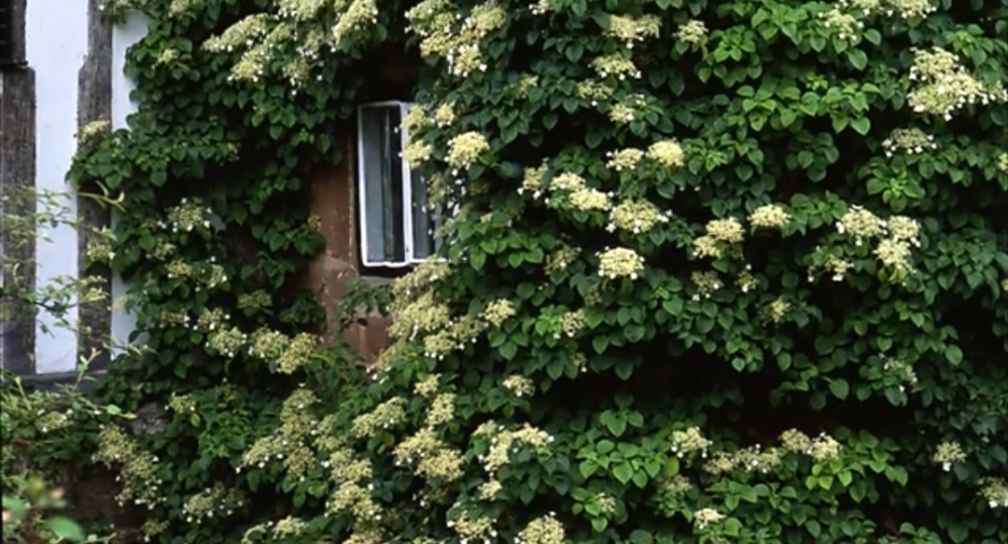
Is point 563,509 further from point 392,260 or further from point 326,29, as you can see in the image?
point 326,29

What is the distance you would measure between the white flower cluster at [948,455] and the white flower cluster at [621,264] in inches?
57.9

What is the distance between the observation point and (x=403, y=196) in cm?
818

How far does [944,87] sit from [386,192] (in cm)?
294

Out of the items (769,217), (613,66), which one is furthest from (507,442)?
(613,66)

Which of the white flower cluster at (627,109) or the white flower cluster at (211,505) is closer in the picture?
the white flower cluster at (627,109)

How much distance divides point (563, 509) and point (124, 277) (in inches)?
112

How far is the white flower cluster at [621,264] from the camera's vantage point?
20.7 feet

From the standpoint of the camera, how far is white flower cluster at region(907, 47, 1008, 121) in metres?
6.48

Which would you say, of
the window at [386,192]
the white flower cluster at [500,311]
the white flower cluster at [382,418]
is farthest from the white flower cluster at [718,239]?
the window at [386,192]

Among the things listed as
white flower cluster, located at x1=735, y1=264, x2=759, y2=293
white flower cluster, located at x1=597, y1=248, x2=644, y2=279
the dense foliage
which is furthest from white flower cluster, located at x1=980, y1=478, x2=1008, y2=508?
white flower cluster, located at x1=597, y1=248, x2=644, y2=279

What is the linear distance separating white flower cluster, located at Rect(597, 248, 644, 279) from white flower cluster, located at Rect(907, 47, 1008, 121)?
1299 millimetres

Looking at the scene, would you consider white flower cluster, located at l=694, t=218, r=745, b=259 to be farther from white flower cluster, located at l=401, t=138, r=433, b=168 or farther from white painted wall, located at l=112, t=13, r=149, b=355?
white painted wall, located at l=112, t=13, r=149, b=355

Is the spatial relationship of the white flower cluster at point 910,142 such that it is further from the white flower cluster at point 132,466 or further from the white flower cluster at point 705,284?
the white flower cluster at point 132,466

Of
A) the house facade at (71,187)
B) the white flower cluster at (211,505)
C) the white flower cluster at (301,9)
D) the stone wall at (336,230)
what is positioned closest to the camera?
the white flower cluster at (301,9)
